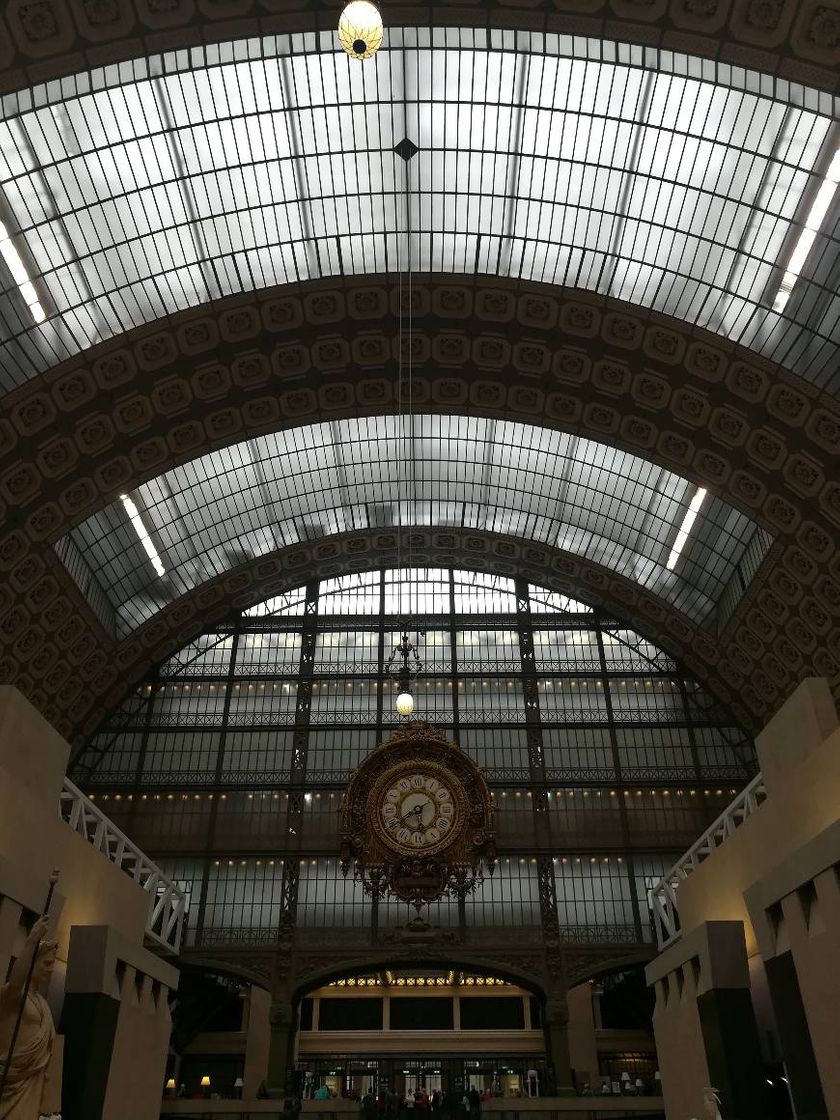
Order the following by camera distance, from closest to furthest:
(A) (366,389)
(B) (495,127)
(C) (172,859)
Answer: (B) (495,127), (A) (366,389), (C) (172,859)

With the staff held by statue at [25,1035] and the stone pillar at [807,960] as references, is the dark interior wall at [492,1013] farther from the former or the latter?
the staff held by statue at [25,1035]

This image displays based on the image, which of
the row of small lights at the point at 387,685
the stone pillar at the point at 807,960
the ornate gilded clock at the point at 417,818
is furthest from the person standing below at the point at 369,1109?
the row of small lights at the point at 387,685

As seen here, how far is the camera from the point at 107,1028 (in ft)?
53.9

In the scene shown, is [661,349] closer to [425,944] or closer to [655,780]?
[655,780]

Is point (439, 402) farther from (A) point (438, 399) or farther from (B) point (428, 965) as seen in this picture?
(B) point (428, 965)

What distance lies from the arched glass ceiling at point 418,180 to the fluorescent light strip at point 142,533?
28.3ft

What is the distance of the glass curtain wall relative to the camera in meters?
35.5

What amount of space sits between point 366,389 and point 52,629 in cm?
1391

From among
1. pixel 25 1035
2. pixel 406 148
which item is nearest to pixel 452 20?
pixel 406 148

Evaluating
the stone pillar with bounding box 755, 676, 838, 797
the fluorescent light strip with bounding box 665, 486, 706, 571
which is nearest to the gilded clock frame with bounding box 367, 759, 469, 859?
the stone pillar with bounding box 755, 676, 838, 797

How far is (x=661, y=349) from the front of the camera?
92.1 feet

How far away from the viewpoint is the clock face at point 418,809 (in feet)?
67.5

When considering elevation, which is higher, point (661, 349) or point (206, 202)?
point (206, 202)

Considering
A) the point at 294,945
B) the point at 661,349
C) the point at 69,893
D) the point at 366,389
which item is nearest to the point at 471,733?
the point at 294,945
